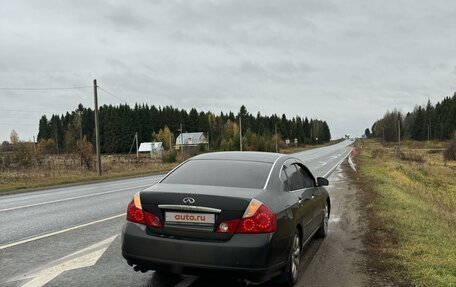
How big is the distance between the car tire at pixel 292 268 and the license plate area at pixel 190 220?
1052 millimetres

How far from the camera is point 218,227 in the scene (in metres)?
4.36

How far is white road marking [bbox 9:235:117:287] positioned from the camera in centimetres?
498

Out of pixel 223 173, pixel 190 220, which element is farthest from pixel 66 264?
pixel 223 173

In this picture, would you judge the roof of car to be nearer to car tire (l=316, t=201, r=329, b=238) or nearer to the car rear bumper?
the car rear bumper

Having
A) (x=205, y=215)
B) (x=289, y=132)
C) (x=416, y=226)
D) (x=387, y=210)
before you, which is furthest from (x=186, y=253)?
(x=289, y=132)

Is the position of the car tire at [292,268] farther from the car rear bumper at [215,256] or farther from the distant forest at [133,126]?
the distant forest at [133,126]

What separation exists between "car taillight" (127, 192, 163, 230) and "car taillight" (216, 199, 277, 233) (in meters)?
0.71

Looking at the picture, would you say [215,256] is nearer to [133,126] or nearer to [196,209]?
[196,209]

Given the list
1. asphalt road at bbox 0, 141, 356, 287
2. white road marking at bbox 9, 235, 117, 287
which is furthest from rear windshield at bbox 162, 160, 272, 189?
white road marking at bbox 9, 235, 117, 287

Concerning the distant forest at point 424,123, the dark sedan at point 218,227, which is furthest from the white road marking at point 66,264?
the distant forest at point 424,123

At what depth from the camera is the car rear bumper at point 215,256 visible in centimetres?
425

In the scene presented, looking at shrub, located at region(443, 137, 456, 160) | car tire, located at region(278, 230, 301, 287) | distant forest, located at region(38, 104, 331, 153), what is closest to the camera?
car tire, located at region(278, 230, 301, 287)

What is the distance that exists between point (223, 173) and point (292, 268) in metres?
1.38

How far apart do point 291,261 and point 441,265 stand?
2259 mm
